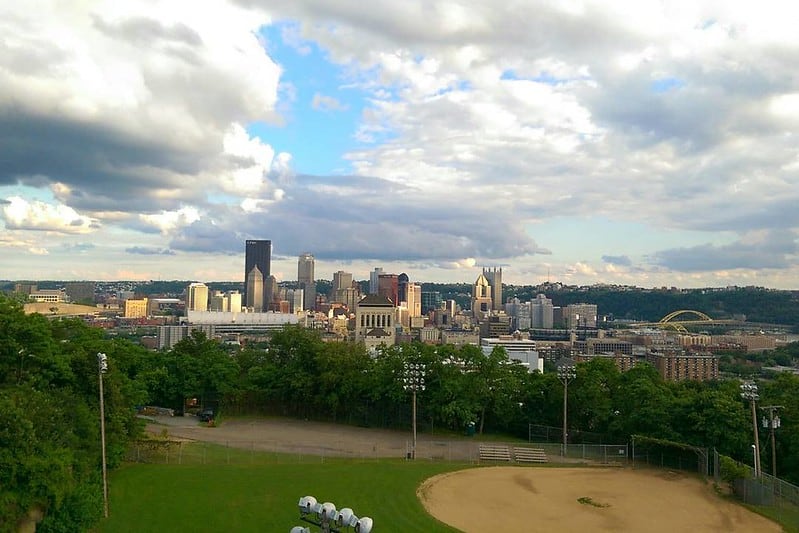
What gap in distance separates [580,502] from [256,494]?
45.9 ft

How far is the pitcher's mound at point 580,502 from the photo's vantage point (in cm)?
2503

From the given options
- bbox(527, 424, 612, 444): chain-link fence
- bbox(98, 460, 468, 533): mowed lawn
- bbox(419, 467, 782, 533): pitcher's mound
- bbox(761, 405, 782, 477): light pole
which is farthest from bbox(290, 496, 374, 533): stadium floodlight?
bbox(527, 424, 612, 444): chain-link fence

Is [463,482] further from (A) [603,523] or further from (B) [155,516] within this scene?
(B) [155,516]

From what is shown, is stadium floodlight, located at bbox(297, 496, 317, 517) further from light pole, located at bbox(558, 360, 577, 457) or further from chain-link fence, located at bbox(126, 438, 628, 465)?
light pole, located at bbox(558, 360, 577, 457)

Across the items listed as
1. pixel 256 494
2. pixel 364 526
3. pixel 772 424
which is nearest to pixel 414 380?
pixel 256 494

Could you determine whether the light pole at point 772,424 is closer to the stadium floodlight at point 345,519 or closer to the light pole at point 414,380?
the light pole at point 414,380

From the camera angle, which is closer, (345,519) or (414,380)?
(345,519)

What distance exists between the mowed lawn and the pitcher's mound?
5.12 feet

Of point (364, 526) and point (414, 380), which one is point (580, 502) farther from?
point (364, 526)

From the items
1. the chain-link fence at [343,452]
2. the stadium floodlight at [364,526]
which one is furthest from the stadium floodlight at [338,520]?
the chain-link fence at [343,452]

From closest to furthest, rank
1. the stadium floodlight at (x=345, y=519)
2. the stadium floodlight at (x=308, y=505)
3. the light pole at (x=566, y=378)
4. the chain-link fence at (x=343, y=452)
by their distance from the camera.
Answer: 1. the stadium floodlight at (x=345, y=519)
2. the stadium floodlight at (x=308, y=505)
3. the chain-link fence at (x=343, y=452)
4. the light pole at (x=566, y=378)

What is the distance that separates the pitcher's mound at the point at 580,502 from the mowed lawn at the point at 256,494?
1560 mm

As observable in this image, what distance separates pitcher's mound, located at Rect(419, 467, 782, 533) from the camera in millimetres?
25031

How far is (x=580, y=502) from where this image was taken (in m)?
28.0
